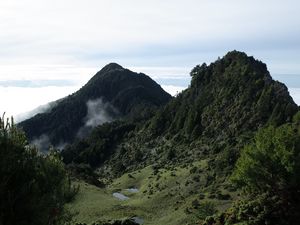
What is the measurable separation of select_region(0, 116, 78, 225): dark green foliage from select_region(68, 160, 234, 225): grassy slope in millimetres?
47126

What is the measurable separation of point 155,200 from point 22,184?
302 ft

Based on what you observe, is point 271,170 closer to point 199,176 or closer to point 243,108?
point 199,176

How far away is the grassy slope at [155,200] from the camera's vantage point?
90.6m

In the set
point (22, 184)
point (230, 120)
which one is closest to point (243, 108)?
point (230, 120)

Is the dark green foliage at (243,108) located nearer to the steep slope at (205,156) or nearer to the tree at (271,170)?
the steep slope at (205,156)

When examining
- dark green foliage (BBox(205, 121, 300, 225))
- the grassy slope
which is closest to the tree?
dark green foliage (BBox(205, 121, 300, 225))

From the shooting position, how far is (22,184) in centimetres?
2486

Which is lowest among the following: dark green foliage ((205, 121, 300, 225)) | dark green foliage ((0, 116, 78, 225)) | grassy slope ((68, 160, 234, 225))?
grassy slope ((68, 160, 234, 225))

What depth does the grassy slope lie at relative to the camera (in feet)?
297

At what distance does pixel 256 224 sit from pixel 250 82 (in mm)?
134314

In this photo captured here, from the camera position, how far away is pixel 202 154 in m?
157

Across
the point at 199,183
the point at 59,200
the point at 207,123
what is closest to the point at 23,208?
the point at 59,200

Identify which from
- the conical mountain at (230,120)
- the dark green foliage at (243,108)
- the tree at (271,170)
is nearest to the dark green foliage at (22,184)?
the tree at (271,170)

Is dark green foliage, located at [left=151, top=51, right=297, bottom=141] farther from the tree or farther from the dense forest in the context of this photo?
the tree
